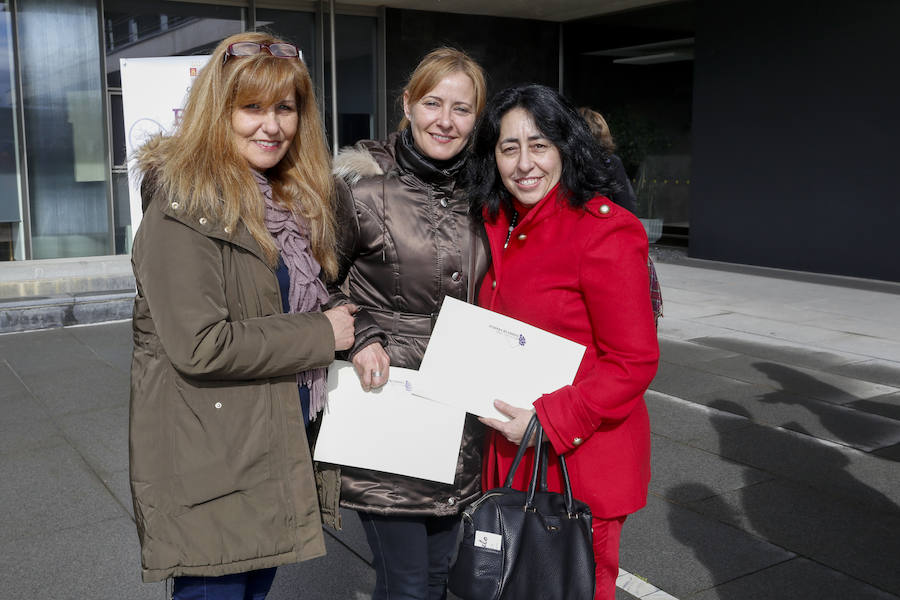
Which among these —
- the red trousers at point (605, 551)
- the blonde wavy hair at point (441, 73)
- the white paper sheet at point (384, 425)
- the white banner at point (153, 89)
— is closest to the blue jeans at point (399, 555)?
the white paper sheet at point (384, 425)

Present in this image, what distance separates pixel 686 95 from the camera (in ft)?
52.0

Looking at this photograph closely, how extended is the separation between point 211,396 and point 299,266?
1.31 ft

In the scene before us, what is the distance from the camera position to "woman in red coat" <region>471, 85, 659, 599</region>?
2061mm

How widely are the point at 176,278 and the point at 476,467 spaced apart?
1.04m

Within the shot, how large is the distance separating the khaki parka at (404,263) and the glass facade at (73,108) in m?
11.8

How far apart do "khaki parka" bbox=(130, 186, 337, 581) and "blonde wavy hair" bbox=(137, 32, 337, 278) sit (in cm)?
5

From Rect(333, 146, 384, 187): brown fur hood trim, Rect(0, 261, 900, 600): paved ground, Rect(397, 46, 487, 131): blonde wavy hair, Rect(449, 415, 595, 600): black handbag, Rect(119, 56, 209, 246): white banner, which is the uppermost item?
Rect(119, 56, 209, 246): white banner

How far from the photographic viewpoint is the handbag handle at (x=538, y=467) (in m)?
2.00

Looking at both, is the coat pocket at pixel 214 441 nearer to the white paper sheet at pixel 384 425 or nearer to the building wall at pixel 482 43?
the white paper sheet at pixel 384 425

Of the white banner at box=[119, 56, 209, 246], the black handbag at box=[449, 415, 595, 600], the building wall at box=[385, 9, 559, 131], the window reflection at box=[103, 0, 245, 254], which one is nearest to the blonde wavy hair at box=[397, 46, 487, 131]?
the black handbag at box=[449, 415, 595, 600]

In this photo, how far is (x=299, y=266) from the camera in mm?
2135

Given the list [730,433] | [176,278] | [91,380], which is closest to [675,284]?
[730,433]

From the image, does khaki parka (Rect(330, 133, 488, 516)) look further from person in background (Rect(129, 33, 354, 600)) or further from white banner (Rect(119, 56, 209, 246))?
white banner (Rect(119, 56, 209, 246))

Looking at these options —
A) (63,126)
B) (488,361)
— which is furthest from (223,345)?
(63,126)
